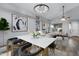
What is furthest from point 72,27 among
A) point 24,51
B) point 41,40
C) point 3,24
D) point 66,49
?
point 3,24

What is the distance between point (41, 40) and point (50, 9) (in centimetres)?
71

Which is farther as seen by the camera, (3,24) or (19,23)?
(19,23)

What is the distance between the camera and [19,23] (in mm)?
2418

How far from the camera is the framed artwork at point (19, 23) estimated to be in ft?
7.73

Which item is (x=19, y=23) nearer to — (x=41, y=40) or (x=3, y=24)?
(x=3, y=24)

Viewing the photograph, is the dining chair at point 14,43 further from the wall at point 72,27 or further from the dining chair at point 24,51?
the wall at point 72,27

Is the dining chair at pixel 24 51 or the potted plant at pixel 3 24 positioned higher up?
the potted plant at pixel 3 24

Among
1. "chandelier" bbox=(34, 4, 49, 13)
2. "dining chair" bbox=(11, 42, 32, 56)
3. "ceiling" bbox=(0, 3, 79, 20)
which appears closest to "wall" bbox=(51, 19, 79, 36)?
"ceiling" bbox=(0, 3, 79, 20)

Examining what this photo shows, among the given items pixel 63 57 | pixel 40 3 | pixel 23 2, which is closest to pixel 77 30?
pixel 63 57

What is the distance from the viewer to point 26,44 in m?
2.34

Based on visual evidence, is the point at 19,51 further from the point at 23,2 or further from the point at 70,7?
the point at 70,7

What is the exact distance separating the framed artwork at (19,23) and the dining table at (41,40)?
18cm

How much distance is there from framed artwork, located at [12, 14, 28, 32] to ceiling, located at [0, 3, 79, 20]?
0.44 feet

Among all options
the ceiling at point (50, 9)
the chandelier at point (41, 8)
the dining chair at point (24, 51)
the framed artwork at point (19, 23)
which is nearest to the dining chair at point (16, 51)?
the dining chair at point (24, 51)
